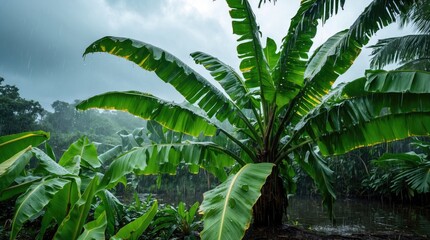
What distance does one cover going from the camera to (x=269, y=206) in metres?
4.16

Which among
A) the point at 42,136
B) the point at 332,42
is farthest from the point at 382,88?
the point at 42,136

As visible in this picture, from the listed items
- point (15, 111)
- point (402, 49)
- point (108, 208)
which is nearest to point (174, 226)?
point (108, 208)

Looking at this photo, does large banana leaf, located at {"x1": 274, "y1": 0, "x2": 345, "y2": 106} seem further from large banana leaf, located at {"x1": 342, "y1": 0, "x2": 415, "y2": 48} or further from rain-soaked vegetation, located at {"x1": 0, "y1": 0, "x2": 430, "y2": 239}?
large banana leaf, located at {"x1": 342, "y1": 0, "x2": 415, "y2": 48}

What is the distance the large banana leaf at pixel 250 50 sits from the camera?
3.81m

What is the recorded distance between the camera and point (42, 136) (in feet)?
11.7

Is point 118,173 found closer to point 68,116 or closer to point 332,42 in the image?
point 332,42

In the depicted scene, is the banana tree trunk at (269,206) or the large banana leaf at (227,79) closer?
the banana tree trunk at (269,206)

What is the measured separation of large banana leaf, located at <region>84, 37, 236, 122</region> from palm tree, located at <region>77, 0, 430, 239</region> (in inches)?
0.6

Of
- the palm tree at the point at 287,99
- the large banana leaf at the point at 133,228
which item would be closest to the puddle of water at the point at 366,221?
the palm tree at the point at 287,99

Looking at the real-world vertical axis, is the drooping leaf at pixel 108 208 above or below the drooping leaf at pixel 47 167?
below

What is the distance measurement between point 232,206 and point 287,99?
6.83 feet

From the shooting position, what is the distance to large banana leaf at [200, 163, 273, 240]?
2.12 metres

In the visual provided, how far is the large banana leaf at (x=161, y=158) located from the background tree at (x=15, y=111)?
22532 millimetres

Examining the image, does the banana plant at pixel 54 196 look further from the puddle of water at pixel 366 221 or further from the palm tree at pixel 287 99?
the puddle of water at pixel 366 221
